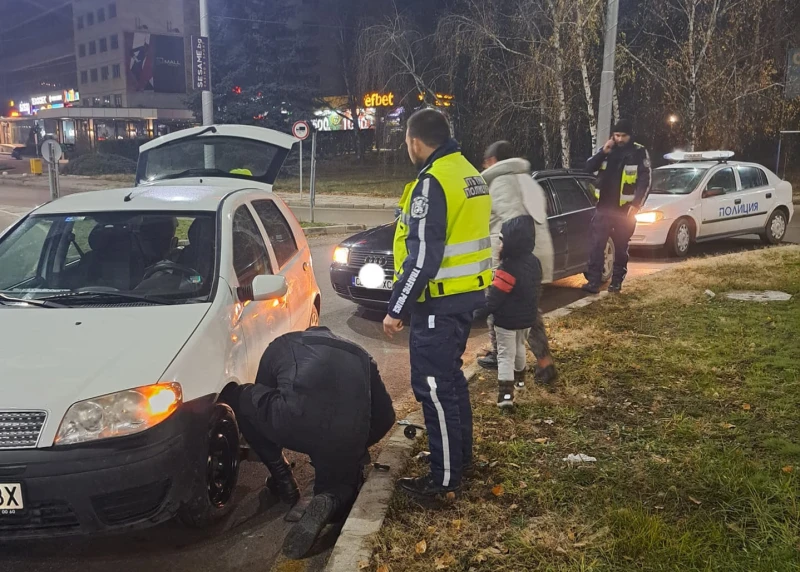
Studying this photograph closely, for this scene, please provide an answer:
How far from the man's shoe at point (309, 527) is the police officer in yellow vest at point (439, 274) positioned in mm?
464

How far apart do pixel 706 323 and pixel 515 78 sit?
16.1 m

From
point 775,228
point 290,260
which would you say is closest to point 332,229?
point 775,228

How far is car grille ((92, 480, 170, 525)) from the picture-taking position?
281 cm

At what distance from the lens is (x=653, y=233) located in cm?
1106

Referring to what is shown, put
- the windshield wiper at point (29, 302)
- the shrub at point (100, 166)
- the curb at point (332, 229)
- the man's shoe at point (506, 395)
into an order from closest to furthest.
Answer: the windshield wiper at point (29, 302)
the man's shoe at point (506, 395)
the curb at point (332, 229)
the shrub at point (100, 166)

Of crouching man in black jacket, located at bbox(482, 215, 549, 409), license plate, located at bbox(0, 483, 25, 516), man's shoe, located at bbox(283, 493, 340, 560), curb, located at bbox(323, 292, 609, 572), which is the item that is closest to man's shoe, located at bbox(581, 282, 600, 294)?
crouching man in black jacket, located at bbox(482, 215, 549, 409)

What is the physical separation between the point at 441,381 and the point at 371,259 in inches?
153

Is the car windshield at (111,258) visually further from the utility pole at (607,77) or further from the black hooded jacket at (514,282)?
→ the utility pole at (607,77)

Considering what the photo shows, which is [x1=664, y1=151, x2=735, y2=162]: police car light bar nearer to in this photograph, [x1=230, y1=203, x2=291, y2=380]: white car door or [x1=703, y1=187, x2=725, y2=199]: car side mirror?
[x1=703, y1=187, x2=725, y2=199]: car side mirror

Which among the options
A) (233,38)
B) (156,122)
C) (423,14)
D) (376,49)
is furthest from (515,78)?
(156,122)

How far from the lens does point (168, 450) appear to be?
293cm

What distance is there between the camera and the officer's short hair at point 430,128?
3389mm

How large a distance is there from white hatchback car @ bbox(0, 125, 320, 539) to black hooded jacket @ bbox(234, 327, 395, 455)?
0.23 m

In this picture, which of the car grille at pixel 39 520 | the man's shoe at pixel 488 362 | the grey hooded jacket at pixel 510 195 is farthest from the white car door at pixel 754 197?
the car grille at pixel 39 520
